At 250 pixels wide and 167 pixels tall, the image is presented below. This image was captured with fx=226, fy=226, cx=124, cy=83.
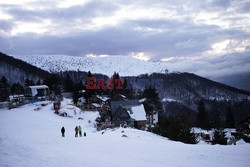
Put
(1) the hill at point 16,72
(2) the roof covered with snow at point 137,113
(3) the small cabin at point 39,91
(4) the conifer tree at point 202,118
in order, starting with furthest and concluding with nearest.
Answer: (1) the hill at point 16,72
(4) the conifer tree at point 202,118
(3) the small cabin at point 39,91
(2) the roof covered with snow at point 137,113

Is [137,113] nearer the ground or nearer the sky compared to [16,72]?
nearer the ground

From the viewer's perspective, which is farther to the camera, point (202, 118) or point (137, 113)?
point (202, 118)

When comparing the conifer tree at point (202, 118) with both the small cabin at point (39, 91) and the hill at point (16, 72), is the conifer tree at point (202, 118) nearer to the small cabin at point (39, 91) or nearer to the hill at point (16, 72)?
the small cabin at point (39, 91)

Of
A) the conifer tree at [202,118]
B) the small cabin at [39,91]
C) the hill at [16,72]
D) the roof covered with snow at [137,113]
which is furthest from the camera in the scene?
the hill at [16,72]

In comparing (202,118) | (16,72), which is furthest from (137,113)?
(16,72)

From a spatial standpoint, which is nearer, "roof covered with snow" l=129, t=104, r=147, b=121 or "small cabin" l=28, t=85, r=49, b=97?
"roof covered with snow" l=129, t=104, r=147, b=121

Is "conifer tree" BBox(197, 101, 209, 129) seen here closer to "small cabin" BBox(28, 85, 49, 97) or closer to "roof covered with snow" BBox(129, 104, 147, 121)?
"roof covered with snow" BBox(129, 104, 147, 121)

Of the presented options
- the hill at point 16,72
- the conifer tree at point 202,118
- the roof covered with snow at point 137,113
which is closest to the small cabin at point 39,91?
the roof covered with snow at point 137,113

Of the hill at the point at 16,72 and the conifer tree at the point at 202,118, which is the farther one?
the hill at the point at 16,72

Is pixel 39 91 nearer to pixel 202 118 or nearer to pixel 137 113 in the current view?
pixel 137 113

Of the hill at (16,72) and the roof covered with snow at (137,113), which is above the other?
the hill at (16,72)

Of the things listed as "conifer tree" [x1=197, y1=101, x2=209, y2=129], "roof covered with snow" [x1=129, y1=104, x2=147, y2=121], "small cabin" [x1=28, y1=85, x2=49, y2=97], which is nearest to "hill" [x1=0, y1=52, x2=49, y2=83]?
"small cabin" [x1=28, y1=85, x2=49, y2=97]

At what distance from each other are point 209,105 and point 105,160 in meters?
191

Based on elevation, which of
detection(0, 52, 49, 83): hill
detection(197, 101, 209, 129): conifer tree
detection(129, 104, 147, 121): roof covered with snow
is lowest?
detection(197, 101, 209, 129): conifer tree
